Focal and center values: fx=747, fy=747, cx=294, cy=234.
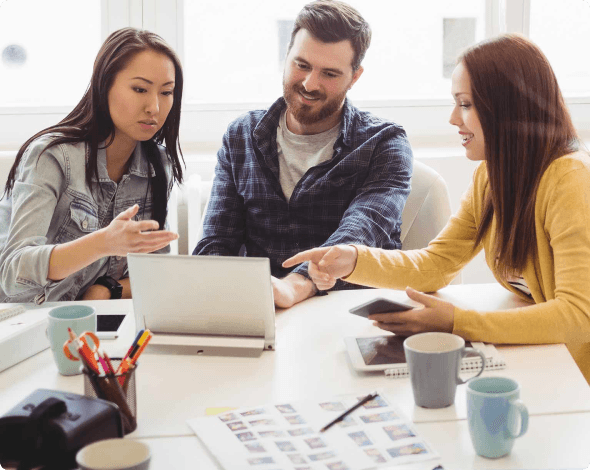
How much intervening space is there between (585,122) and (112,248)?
7.37 feet

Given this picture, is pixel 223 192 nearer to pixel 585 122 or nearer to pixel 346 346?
pixel 346 346

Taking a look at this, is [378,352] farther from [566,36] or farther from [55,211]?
[566,36]

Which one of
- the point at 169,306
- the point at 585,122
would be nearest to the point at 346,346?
the point at 169,306

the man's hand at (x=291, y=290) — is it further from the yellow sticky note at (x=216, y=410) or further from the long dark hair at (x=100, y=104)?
the long dark hair at (x=100, y=104)

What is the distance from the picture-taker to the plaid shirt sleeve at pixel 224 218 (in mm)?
2018

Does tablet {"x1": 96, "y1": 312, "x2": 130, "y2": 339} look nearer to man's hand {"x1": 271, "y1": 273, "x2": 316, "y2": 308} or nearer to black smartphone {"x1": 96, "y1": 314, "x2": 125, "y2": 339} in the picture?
black smartphone {"x1": 96, "y1": 314, "x2": 125, "y2": 339}

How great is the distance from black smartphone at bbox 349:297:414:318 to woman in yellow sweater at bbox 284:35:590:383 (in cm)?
1

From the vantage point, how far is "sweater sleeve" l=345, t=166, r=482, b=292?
1627 mm

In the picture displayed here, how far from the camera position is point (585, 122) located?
10.0 feet

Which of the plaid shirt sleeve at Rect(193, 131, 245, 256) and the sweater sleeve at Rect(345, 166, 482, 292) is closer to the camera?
the sweater sleeve at Rect(345, 166, 482, 292)

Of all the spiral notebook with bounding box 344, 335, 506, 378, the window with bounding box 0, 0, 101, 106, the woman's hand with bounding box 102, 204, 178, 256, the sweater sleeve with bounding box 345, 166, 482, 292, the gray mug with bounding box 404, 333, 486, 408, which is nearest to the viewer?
the gray mug with bounding box 404, 333, 486, 408

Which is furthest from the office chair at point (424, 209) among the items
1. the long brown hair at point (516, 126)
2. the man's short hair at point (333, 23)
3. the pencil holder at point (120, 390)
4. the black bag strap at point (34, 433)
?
the black bag strap at point (34, 433)

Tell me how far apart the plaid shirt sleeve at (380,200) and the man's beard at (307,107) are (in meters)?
0.18

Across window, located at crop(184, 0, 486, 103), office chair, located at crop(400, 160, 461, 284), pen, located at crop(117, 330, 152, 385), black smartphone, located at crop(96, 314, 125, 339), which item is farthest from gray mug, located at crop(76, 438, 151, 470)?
window, located at crop(184, 0, 486, 103)
